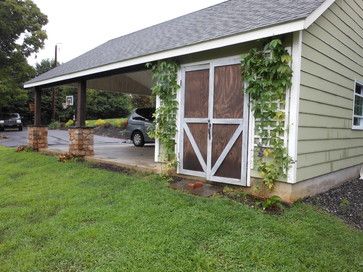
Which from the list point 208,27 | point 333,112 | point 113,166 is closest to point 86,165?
point 113,166

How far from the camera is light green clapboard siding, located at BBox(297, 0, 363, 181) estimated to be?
18.0 ft

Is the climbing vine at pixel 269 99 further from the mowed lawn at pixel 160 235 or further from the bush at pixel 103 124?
the bush at pixel 103 124

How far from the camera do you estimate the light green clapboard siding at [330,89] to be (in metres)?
5.49

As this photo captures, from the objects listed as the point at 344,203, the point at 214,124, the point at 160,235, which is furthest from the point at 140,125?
the point at 160,235

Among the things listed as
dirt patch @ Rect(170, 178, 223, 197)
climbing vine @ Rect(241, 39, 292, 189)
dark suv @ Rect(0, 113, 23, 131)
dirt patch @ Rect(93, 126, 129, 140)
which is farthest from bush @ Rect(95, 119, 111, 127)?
climbing vine @ Rect(241, 39, 292, 189)

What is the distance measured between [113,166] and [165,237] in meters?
4.37

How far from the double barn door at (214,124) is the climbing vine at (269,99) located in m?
0.31

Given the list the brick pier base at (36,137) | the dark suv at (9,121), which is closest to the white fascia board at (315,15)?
the brick pier base at (36,137)

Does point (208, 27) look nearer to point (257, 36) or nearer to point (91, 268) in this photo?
point (257, 36)

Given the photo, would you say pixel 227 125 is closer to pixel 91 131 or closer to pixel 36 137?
pixel 91 131

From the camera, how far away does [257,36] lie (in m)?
5.20

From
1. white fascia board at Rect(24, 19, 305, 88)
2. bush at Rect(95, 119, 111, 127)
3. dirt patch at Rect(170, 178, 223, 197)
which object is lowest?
dirt patch at Rect(170, 178, 223, 197)

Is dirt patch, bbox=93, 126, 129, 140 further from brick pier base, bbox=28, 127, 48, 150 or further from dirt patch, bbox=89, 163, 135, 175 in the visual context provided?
dirt patch, bbox=89, 163, 135, 175

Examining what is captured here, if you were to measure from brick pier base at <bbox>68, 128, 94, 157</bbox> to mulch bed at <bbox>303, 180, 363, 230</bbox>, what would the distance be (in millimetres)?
6214
